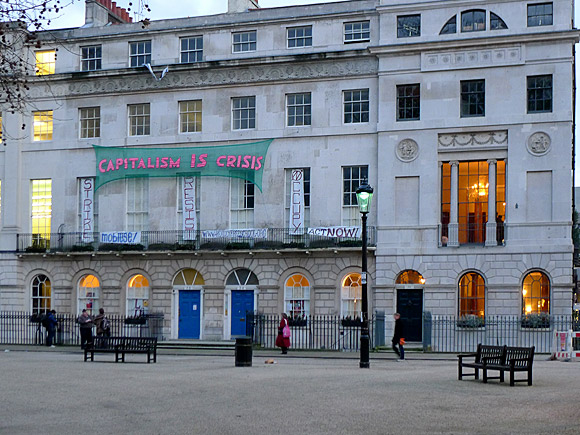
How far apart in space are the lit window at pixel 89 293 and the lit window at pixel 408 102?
15.2 m

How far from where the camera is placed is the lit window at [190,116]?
132 ft

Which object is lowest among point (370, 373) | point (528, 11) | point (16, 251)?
point (370, 373)

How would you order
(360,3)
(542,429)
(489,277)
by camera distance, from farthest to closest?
(360,3) → (489,277) → (542,429)

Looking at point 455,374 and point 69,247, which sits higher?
point 69,247

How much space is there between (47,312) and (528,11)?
76.6ft

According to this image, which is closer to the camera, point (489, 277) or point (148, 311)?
point (489, 277)

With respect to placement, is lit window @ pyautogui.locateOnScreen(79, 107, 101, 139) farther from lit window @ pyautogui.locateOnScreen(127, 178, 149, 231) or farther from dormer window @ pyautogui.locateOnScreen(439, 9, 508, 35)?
dormer window @ pyautogui.locateOnScreen(439, 9, 508, 35)

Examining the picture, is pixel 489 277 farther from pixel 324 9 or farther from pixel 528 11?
pixel 324 9

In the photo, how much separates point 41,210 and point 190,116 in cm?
821

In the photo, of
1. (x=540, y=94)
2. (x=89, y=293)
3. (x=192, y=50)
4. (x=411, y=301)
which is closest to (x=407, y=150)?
(x=540, y=94)

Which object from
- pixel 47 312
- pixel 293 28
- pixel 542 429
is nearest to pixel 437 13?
pixel 293 28

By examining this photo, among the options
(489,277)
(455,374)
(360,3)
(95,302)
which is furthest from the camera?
(95,302)

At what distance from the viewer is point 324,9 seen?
38.9 m

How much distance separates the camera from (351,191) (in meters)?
37.8
